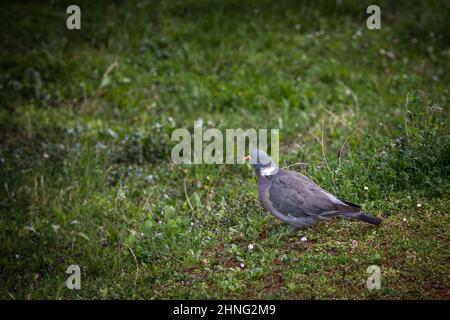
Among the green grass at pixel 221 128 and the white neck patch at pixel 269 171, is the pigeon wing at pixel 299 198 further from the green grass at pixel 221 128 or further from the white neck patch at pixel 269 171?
the green grass at pixel 221 128

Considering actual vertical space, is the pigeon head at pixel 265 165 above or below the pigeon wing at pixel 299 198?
above

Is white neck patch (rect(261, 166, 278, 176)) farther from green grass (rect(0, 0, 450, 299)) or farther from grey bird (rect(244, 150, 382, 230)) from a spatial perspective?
green grass (rect(0, 0, 450, 299))

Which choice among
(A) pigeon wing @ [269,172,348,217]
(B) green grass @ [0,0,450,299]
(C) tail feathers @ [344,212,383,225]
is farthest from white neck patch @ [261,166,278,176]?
(C) tail feathers @ [344,212,383,225]

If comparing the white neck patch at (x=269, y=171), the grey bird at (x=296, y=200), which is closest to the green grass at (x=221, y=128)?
the grey bird at (x=296, y=200)

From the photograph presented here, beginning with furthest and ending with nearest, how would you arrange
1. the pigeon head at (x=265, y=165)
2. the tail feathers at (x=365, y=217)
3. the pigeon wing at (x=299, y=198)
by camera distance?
the pigeon head at (x=265, y=165) < the pigeon wing at (x=299, y=198) < the tail feathers at (x=365, y=217)

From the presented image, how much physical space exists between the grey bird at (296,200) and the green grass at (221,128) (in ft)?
0.86

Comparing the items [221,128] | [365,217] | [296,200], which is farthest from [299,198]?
[221,128]

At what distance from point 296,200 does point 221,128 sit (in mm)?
3845

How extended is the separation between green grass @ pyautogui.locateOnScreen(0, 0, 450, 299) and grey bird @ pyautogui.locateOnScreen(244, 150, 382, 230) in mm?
262

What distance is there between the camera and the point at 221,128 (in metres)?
9.92

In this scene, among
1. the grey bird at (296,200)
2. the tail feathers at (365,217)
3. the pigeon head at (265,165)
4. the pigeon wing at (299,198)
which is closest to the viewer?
the tail feathers at (365,217)

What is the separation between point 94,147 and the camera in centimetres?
962

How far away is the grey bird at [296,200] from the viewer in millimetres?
6035
